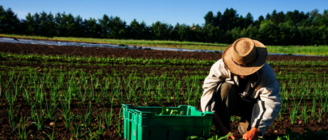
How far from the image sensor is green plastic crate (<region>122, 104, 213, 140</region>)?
1.52 metres

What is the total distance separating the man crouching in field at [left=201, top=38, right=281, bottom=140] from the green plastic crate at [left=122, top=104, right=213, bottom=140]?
369mm

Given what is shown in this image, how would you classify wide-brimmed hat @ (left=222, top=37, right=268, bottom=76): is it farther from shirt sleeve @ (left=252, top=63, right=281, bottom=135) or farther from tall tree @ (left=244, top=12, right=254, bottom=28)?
tall tree @ (left=244, top=12, right=254, bottom=28)

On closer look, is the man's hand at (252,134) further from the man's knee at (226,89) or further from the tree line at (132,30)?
the tree line at (132,30)

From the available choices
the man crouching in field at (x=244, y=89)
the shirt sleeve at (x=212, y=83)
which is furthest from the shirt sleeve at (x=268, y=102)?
the shirt sleeve at (x=212, y=83)

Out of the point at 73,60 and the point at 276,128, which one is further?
the point at 73,60

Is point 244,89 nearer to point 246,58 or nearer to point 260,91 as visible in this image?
point 260,91

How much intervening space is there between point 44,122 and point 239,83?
196 centimetres

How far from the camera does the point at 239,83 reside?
2092mm

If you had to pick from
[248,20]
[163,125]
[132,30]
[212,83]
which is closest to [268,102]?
[212,83]

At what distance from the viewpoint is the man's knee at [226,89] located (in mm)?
2045

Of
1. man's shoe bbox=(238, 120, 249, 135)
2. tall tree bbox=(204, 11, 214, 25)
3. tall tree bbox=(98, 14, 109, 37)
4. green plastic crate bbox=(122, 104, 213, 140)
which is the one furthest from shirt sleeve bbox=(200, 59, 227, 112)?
tall tree bbox=(204, 11, 214, 25)

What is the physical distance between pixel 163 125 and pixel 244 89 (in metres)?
0.97

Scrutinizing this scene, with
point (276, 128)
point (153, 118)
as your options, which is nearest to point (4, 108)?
point (153, 118)

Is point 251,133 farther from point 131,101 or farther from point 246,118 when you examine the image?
point 131,101
